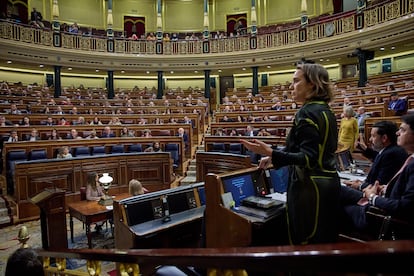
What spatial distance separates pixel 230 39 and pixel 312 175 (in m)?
14.1

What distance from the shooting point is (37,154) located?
6121 millimetres

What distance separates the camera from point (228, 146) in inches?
287

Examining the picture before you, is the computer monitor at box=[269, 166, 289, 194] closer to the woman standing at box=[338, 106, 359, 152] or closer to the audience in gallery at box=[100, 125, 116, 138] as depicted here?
the woman standing at box=[338, 106, 359, 152]

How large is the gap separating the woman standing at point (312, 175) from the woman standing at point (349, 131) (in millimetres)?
3488

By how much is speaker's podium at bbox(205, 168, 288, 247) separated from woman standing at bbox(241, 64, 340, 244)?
33 centimetres

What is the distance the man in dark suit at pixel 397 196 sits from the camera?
1.60 meters

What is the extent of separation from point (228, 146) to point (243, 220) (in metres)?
5.52

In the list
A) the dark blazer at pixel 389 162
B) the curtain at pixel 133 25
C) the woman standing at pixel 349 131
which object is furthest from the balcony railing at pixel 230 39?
the dark blazer at pixel 389 162

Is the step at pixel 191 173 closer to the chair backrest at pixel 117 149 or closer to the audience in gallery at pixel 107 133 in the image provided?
the chair backrest at pixel 117 149

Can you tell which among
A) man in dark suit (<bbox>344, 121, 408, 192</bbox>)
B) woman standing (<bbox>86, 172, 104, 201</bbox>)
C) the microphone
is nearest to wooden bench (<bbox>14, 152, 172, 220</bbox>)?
woman standing (<bbox>86, 172, 104, 201</bbox>)

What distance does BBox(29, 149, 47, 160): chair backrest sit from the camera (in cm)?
606

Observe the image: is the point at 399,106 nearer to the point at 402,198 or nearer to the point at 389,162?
the point at 389,162

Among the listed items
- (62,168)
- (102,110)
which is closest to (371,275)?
(62,168)

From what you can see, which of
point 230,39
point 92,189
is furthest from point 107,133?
point 230,39
